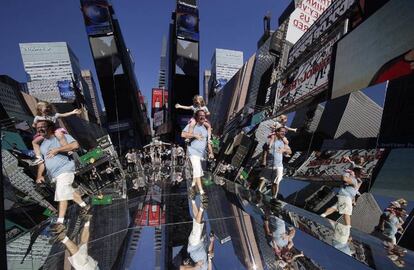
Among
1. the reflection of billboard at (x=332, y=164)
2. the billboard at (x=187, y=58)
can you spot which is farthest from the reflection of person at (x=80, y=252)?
the billboard at (x=187, y=58)

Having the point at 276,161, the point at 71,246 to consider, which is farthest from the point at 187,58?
the point at 71,246

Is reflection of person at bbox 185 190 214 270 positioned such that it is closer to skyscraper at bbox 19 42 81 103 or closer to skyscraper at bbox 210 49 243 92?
skyscraper at bbox 19 42 81 103

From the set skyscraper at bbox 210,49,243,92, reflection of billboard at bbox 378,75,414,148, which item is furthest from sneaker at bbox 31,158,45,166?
skyscraper at bbox 210,49,243,92

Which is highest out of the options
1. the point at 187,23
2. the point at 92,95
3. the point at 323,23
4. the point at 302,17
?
the point at 187,23

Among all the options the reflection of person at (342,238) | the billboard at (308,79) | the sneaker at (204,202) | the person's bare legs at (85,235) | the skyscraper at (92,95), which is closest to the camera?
the reflection of person at (342,238)

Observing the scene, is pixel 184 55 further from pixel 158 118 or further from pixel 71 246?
pixel 71 246

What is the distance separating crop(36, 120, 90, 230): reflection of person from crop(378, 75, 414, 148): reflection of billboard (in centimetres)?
386

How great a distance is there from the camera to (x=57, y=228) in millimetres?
2883

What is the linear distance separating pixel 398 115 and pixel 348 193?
1.11 meters

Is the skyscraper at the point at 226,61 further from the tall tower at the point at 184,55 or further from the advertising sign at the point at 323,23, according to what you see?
the advertising sign at the point at 323,23

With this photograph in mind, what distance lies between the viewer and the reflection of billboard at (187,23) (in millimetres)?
31406

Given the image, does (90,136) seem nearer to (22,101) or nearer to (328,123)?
(22,101)

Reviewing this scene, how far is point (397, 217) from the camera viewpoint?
247cm

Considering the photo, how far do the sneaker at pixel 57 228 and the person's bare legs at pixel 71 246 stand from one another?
472 millimetres
